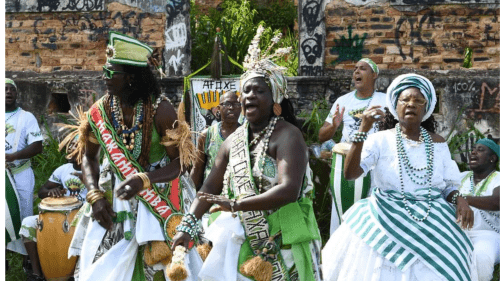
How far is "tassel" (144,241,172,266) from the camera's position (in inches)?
208

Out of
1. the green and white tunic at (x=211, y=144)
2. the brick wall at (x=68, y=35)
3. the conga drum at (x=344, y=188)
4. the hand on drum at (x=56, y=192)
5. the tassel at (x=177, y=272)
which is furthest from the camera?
the brick wall at (x=68, y=35)

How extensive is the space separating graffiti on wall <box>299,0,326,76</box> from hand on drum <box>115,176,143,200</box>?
17.2ft

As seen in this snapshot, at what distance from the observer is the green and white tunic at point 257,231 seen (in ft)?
15.2

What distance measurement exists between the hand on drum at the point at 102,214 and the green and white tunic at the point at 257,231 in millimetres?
893

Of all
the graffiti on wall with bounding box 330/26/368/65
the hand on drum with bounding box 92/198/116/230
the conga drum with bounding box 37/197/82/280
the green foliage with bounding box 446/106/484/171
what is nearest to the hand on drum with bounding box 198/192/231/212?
the hand on drum with bounding box 92/198/116/230

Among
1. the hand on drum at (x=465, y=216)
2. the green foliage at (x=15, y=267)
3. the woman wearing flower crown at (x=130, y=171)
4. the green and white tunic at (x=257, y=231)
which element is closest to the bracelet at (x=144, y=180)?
the woman wearing flower crown at (x=130, y=171)

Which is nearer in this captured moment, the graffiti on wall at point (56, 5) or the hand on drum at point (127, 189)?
the hand on drum at point (127, 189)

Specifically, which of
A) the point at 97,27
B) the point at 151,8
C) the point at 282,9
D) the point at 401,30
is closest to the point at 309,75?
the point at 401,30

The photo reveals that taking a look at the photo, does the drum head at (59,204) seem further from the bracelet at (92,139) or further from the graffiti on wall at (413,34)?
the graffiti on wall at (413,34)

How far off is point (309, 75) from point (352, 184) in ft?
9.04

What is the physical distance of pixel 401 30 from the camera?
9984mm

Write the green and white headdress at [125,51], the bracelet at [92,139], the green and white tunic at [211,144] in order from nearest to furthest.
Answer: the green and white headdress at [125,51] < the bracelet at [92,139] < the green and white tunic at [211,144]

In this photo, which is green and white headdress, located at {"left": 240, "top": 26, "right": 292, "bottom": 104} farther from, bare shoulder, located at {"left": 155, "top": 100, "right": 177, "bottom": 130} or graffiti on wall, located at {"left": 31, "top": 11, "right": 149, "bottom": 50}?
graffiti on wall, located at {"left": 31, "top": 11, "right": 149, "bottom": 50}

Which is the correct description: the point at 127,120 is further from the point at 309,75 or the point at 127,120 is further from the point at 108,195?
the point at 309,75
